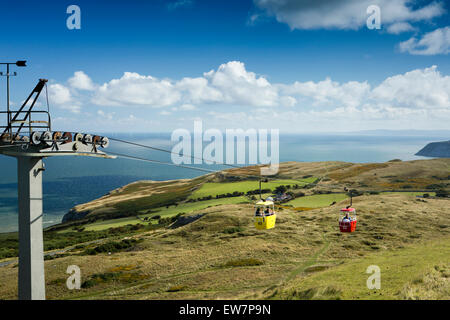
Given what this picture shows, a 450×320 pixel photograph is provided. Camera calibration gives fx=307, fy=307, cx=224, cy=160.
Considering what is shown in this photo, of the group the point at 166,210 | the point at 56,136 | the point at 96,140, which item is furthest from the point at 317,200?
the point at 56,136

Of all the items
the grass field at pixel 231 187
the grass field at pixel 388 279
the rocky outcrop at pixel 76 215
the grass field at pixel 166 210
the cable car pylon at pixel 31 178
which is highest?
the cable car pylon at pixel 31 178

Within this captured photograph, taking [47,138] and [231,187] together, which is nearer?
[47,138]

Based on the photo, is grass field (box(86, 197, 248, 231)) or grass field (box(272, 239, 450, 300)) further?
grass field (box(86, 197, 248, 231))

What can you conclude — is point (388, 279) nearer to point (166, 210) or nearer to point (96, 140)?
point (96, 140)

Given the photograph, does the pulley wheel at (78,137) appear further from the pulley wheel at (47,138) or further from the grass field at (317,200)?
the grass field at (317,200)

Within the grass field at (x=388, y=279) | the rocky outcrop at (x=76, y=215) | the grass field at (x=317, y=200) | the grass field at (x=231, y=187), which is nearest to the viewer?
the grass field at (x=388, y=279)

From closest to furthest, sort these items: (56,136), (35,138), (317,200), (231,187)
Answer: (35,138) < (56,136) < (317,200) < (231,187)

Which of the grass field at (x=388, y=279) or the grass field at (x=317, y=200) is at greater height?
the grass field at (x=388, y=279)

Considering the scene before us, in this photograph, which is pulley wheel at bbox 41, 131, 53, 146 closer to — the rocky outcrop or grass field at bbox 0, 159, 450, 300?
grass field at bbox 0, 159, 450, 300

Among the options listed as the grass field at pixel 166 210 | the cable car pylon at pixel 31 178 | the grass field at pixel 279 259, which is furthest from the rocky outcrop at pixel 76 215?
the cable car pylon at pixel 31 178

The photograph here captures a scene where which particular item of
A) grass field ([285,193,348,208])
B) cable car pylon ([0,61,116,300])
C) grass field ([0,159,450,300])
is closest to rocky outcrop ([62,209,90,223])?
grass field ([0,159,450,300])
